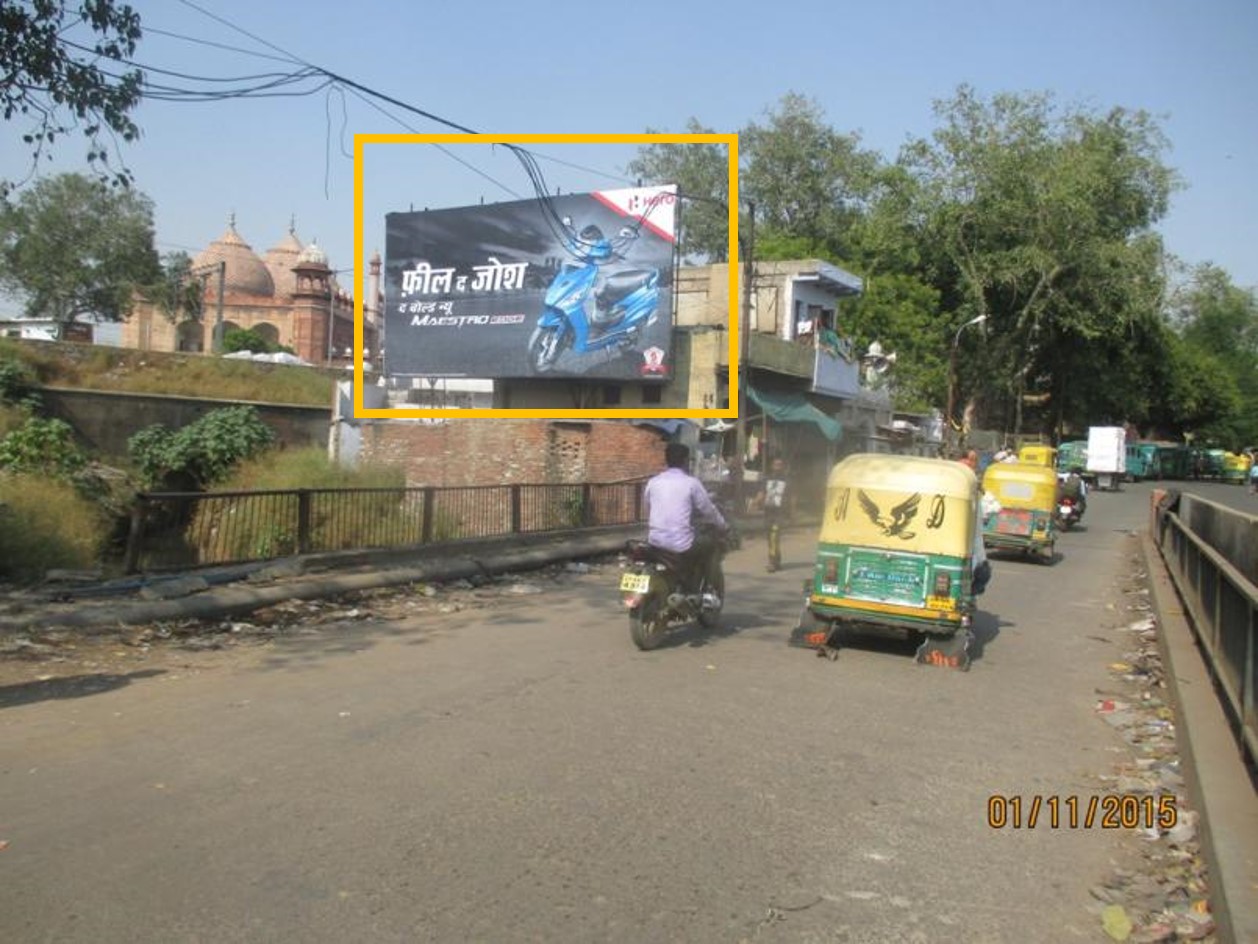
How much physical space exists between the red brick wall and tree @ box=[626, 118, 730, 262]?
28.0 m

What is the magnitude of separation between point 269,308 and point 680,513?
5216cm

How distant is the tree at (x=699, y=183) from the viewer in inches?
2053

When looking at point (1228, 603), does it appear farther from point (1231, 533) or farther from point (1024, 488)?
point (1024, 488)

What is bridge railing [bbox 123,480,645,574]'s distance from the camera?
10773 mm

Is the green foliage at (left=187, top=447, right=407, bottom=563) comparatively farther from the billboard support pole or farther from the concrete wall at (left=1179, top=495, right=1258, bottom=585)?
the billboard support pole

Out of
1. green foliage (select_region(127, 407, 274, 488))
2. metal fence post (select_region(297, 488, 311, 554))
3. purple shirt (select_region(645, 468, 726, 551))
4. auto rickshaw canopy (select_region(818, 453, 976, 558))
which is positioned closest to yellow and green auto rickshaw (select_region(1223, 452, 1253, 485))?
green foliage (select_region(127, 407, 274, 488))

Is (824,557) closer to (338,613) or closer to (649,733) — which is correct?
(649,733)

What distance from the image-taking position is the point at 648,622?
897 centimetres

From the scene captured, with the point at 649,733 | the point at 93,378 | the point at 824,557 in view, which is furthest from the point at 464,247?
the point at 649,733

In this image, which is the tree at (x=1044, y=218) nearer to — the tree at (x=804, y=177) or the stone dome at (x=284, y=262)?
the tree at (x=804, y=177)

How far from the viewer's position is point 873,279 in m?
45.0

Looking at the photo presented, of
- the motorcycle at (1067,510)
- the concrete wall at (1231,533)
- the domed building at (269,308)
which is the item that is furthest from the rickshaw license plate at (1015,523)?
the domed building at (269,308)

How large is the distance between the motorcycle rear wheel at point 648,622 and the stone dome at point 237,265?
55.0 m

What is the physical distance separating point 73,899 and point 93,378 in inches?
1219
